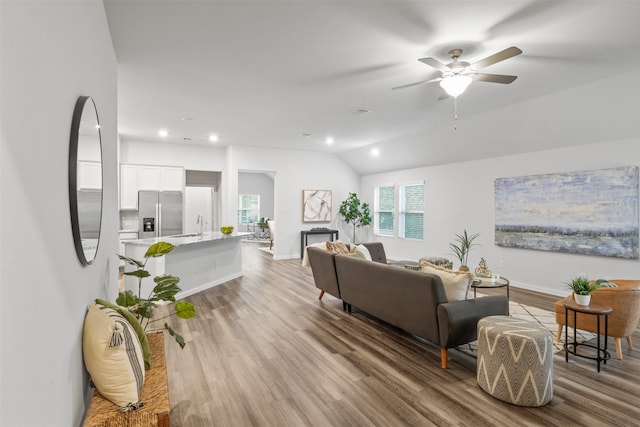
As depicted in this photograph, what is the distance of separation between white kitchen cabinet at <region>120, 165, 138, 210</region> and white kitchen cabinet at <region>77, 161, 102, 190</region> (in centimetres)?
590

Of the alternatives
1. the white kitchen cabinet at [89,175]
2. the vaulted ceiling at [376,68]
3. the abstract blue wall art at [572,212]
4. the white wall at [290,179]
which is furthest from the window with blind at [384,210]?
the white kitchen cabinet at [89,175]

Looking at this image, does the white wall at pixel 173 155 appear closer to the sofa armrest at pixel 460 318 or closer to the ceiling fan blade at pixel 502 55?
the ceiling fan blade at pixel 502 55

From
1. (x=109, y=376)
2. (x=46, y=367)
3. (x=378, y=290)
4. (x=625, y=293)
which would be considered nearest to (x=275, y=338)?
(x=378, y=290)

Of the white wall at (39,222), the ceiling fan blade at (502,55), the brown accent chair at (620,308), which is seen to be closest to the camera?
the white wall at (39,222)

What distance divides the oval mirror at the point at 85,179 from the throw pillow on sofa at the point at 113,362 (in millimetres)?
389

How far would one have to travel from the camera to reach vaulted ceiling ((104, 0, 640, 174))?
8.71 ft

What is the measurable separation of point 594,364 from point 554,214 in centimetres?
298

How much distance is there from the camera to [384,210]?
9312mm

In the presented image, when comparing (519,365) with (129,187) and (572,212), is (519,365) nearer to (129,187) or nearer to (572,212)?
(572,212)

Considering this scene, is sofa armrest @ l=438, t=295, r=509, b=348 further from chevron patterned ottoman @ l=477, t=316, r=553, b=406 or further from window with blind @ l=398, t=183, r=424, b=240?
window with blind @ l=398, t=183, r=424, b=240

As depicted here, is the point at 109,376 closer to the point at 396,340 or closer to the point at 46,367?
the point at 46,367

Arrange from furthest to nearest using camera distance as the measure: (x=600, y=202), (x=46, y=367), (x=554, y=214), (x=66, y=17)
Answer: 1. (x=554, y=214)
2. (x=600, y=202)
3. (x=66, y=17)
4. (x=46, y=367)

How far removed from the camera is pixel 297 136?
7242 mm

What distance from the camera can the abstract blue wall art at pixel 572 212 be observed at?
4.51 m
